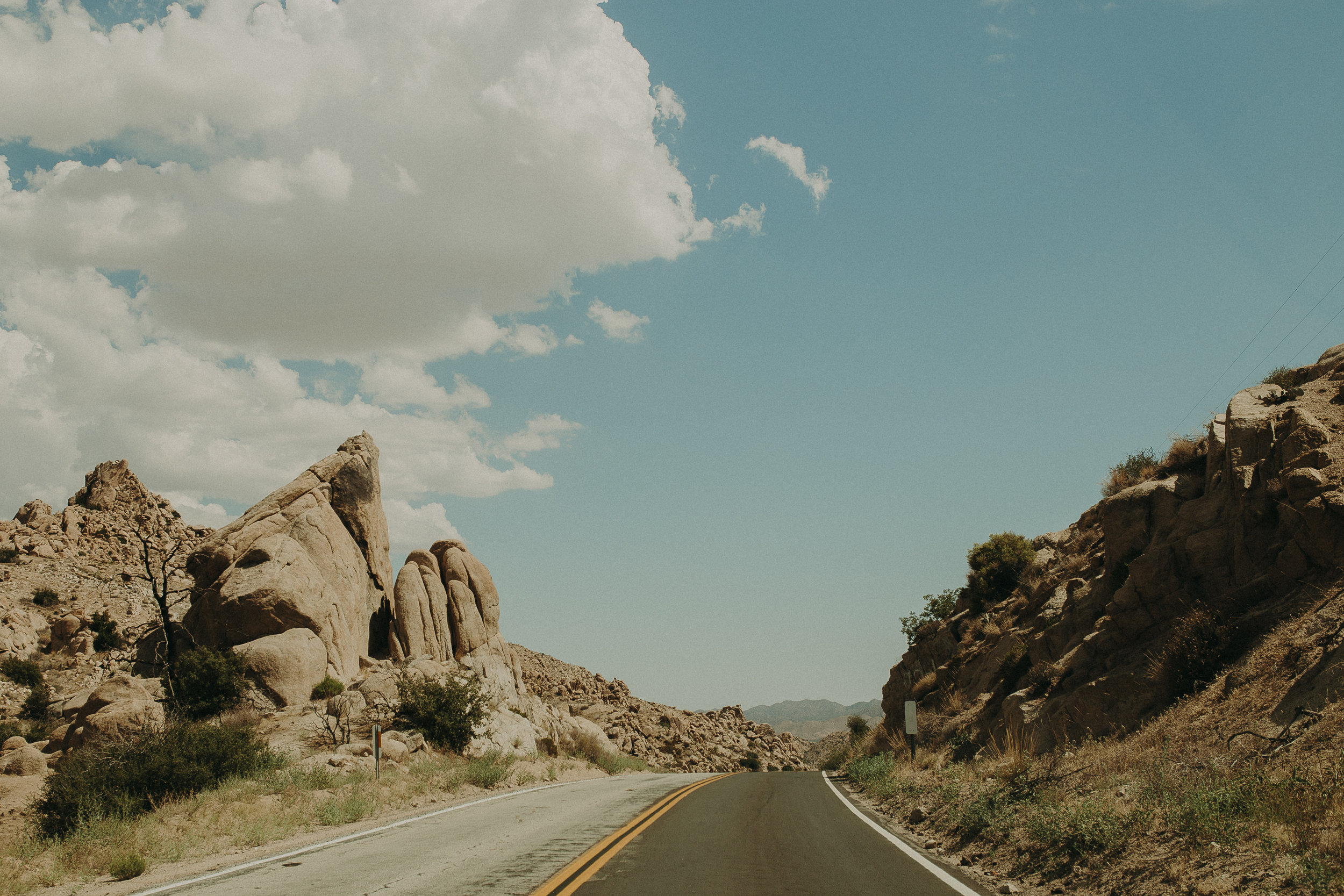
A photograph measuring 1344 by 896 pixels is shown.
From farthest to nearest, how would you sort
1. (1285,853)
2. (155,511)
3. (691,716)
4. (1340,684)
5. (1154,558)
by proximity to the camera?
(155,511) → (691,716) → (1154,558) → (1340,684) → (1285,853)

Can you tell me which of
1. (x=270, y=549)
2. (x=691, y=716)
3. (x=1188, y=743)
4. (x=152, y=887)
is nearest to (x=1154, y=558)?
(x=1188, y=743)

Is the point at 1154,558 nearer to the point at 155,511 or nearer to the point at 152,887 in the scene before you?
the point at 152,887

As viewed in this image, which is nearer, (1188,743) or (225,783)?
(1188,743)

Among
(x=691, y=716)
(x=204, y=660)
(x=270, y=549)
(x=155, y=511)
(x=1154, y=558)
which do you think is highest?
(x=155, y=511)

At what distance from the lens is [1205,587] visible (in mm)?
15750

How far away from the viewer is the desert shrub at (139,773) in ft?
49.9

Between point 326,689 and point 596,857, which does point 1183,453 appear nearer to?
point 596,857

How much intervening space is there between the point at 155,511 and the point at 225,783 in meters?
86.7

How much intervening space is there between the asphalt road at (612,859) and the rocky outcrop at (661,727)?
3398 cm

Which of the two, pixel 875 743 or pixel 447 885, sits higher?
pixel 447 885

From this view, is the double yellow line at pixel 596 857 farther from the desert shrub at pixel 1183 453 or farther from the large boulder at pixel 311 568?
the large boulder at pixel 311 568

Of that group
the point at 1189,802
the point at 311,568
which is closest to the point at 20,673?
the point at 311,568

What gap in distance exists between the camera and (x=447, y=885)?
8.33m

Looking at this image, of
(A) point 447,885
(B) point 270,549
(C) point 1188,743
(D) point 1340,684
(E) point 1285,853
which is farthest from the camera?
(B) point 270,549
